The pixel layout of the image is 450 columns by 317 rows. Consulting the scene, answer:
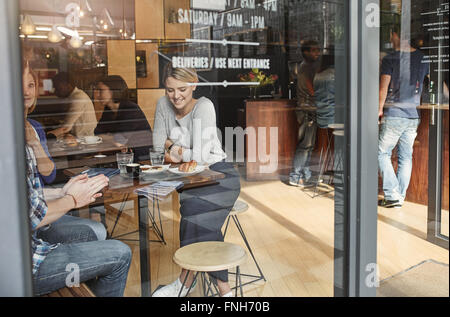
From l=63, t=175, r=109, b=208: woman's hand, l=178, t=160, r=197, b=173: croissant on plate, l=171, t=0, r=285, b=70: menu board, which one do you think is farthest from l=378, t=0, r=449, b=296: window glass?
l=63, t=175, r=109, b=208: woman's hand

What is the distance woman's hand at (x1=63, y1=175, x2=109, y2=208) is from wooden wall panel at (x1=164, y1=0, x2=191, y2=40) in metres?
0.75

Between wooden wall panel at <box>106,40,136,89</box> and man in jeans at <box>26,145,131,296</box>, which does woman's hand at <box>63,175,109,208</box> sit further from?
wooden wall panel at <box>106,40,136,89</box>

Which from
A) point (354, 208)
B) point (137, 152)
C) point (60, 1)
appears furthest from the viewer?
point (60, 1)

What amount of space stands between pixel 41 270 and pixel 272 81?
1.44m

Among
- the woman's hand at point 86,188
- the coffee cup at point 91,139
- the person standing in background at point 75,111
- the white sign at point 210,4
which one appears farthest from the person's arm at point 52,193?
the coffee cup at point 91,139

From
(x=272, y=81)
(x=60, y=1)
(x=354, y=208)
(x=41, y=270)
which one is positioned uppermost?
(x=60, y=1)

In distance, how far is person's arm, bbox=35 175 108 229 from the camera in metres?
1.70

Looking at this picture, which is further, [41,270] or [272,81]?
[272,81]

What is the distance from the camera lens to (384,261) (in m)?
1.98

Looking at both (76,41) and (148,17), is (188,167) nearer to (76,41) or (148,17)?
(148,17)

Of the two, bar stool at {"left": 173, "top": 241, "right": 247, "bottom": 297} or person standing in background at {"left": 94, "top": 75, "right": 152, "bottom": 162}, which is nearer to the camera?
bar stool at {"left": 173, "top": 241, "right": 247, "bottom": 297}
